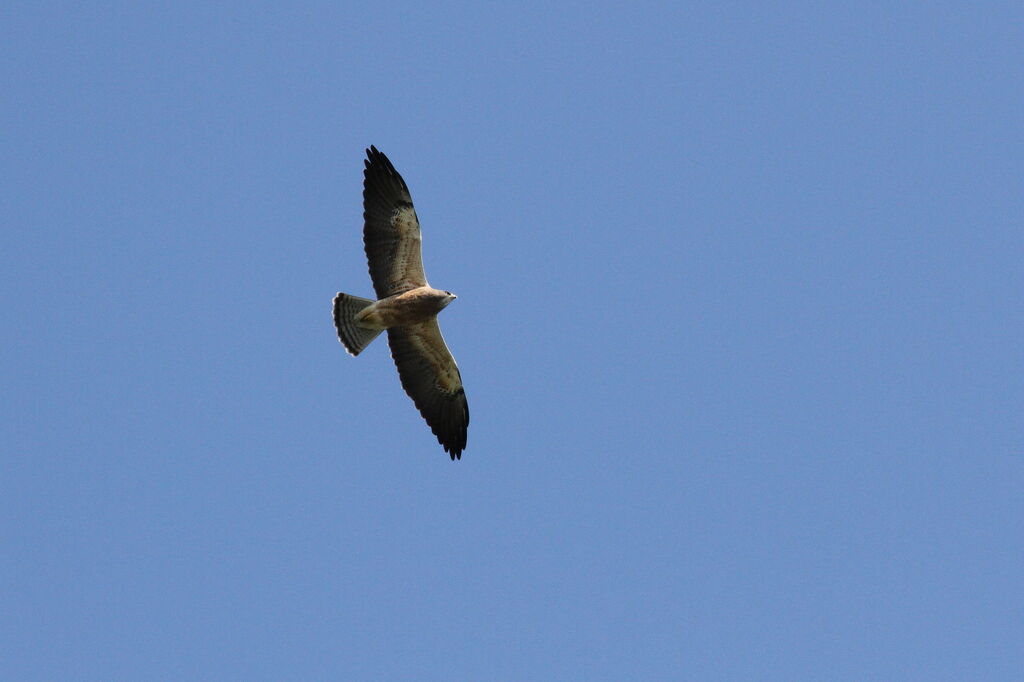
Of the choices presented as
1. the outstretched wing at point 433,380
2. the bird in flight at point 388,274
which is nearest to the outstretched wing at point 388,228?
the bird in flight at point 388,274

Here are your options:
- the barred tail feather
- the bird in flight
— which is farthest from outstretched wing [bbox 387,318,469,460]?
the barred tail feather

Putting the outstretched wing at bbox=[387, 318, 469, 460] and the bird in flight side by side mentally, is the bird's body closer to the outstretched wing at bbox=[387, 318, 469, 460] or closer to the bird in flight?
the bird in flight

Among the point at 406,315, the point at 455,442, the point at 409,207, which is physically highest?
the point at 409,207

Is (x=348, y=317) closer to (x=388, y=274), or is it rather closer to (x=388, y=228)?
(x=388, y=274)

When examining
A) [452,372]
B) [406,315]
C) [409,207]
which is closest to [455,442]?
[452,372]

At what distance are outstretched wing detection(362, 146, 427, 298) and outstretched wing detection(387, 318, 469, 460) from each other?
763 millimetres

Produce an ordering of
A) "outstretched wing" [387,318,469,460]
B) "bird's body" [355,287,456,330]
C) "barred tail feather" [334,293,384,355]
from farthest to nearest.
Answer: "outstretched wing" [387,318,469,460], "barred tail feather" [334,293,384,355], "bird's body" [355,287,456,330]

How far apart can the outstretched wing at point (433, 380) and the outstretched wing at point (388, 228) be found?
0.76 m

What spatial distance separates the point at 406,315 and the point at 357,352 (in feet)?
2.94

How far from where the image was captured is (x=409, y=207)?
18.4m

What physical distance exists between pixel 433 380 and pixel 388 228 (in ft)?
7.81

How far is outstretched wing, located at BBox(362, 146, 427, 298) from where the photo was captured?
18406 millimetres

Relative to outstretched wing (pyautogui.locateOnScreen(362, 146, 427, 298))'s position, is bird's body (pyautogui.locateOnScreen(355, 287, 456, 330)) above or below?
below

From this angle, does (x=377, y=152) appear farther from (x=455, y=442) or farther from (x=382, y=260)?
(x=455, y=442)
